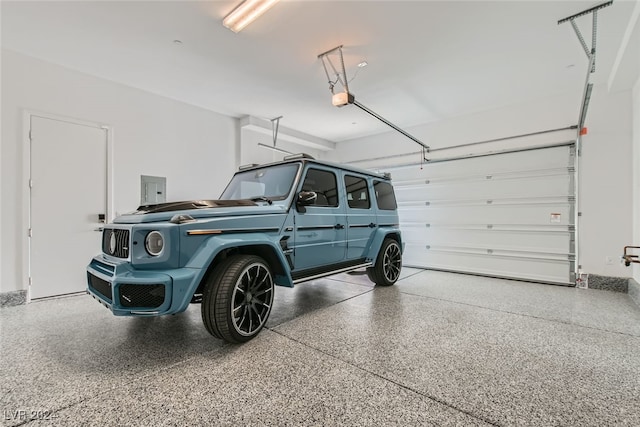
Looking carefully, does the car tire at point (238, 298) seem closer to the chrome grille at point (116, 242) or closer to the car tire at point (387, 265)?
the chrome grille at point (116, 242)

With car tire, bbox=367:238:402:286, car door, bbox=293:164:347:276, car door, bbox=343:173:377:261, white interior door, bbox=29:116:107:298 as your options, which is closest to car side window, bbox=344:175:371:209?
car door, bbox=343:173:377:261

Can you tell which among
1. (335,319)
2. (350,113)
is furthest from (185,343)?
(350,113)

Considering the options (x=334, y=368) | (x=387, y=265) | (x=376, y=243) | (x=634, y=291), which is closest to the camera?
(x=334, y=368)

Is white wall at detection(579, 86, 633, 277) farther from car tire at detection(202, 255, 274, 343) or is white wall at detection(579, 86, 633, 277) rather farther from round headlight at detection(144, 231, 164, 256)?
round headlight at detection(144, 231, 164, 256)

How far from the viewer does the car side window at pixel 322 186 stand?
3.14 metres

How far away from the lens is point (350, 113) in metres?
5.77

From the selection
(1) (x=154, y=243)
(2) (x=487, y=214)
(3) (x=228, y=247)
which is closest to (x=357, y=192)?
(3) (x=228, y=247)

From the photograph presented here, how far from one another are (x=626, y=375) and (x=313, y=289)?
322 cm

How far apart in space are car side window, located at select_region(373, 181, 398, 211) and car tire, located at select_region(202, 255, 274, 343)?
2467 mm

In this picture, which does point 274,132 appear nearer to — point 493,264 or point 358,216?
point 358,216

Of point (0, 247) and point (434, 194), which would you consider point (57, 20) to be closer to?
point (0, 247)

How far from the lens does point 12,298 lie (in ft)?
11.3

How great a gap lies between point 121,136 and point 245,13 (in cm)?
306

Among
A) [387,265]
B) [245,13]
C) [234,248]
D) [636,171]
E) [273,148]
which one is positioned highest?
[245,13]
